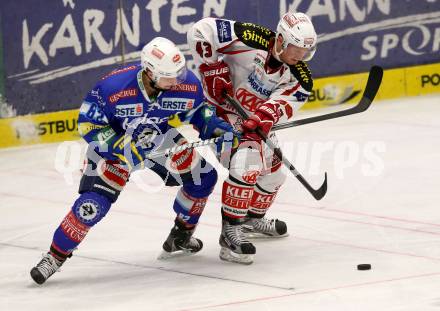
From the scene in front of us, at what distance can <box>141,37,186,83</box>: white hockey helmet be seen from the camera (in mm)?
5816

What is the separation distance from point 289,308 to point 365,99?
5.31ft

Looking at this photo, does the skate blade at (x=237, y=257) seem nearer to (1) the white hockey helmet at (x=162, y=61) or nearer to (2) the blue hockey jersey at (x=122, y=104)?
(2) the blue hockey jersey at (x=122, y=104)

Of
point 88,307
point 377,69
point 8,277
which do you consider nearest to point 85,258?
point 8,277

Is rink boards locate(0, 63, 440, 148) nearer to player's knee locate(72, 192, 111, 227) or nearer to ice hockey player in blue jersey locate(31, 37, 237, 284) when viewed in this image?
ice hockey player in blue jersey locate(31, 37, 237, 284)

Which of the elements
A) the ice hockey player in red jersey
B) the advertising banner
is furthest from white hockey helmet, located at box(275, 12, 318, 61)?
the advertising banner

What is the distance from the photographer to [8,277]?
619 centimetres

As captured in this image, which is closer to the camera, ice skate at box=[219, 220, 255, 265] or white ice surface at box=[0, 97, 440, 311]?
white ice surface at box=[0, 97, 440, 311]

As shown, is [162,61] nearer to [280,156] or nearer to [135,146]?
[135,146]

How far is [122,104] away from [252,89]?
3.04ft

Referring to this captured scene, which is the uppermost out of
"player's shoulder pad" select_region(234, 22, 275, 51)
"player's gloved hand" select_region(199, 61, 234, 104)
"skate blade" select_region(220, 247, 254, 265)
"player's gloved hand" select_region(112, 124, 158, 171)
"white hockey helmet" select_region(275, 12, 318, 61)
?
"white hockey helmet" select_region(275, 12, 318, 61)

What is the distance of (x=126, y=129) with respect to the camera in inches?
238

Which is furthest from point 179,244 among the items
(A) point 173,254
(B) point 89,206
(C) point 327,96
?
(C) point 327,96

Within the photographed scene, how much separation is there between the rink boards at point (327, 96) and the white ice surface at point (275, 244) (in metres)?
0.14

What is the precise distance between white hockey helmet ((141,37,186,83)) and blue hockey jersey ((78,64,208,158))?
14cm
